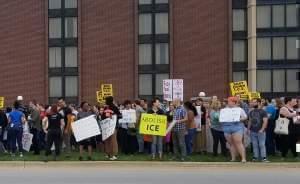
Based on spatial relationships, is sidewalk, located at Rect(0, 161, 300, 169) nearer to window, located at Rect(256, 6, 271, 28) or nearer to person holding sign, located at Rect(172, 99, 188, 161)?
person holding sign, located at Rect(172, 99, 188, 161)

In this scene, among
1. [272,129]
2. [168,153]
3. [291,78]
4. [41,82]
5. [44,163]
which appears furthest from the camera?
[41,82]

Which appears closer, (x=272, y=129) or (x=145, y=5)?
(x=272, y=129)

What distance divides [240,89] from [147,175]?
8.90m

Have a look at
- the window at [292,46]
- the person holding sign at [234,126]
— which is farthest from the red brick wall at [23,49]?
the person holding sign at [234,126]

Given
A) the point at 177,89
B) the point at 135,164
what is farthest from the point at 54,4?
the point at 135,164

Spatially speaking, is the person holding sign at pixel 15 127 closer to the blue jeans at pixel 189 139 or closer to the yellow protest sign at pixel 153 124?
the yellow protest sign at pixel 153 124

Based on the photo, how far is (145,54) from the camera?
5769 centimetres

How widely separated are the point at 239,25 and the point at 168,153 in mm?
37025

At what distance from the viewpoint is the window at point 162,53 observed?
57.1m

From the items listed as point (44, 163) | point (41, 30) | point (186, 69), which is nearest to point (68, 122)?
point (44, 163)

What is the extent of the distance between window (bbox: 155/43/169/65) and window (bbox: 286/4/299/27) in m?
11.2

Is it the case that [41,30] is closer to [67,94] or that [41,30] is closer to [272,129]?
[67,94]

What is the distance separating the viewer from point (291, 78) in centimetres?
5559

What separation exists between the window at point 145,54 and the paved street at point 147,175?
131 ft
